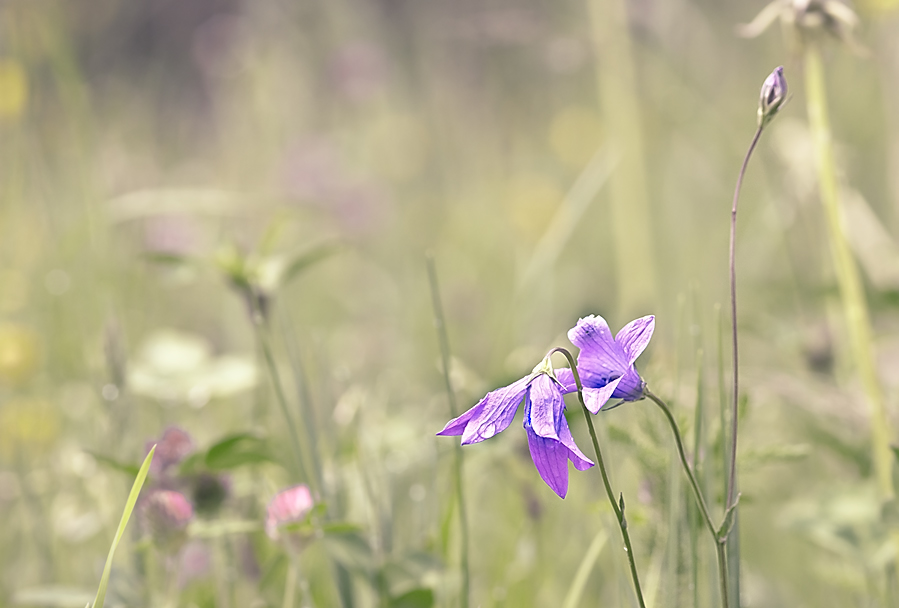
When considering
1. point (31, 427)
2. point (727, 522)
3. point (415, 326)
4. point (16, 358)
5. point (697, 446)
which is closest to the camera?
point (727, 522)

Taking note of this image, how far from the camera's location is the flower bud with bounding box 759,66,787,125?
61 centimetres

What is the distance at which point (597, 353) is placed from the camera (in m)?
0.58

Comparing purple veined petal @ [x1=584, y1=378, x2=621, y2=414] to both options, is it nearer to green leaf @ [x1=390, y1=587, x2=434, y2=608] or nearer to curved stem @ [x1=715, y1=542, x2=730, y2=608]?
curved stem @ [x1=715, y1=542, x2=730, y2=608]

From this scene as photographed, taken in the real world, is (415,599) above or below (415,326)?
below

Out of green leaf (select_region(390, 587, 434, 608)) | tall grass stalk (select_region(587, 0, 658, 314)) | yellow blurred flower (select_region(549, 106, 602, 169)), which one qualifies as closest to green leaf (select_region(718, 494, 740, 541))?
green leaf (select_region(390, 587, 434, 608))

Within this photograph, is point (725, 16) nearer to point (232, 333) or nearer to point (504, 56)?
point (504, 56)

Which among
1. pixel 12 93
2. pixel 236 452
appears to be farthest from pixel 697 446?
pixel 12 93

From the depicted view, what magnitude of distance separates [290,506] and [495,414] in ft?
1.20

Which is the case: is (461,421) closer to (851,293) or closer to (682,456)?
(682,456)

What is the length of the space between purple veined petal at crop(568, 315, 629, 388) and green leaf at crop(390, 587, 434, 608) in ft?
1.46

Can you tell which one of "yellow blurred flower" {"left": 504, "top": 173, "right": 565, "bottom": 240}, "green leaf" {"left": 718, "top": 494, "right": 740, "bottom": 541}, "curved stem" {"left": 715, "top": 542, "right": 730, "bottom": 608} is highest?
"yellow blurred flower" {"left": 504, "top": 173, "right": 565, "bottom": 240}

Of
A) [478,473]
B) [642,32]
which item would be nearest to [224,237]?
[478,473]

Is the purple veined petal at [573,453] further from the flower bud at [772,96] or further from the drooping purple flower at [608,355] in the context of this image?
the flower bud at [772,96]

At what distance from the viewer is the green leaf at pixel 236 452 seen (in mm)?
884
